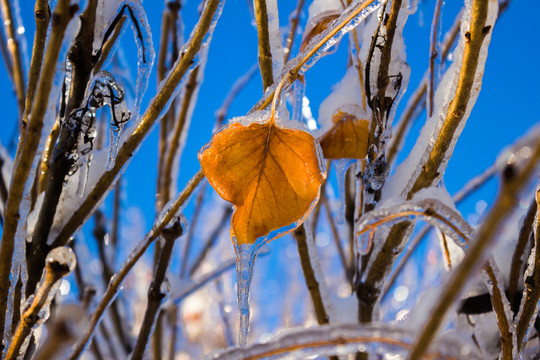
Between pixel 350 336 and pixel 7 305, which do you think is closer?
pixel 350 336

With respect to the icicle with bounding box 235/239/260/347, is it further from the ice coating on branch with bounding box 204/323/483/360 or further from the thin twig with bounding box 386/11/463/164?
the thin twig with bounding box 386/11/463/164

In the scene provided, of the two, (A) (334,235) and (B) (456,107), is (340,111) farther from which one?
(A) (334,235)

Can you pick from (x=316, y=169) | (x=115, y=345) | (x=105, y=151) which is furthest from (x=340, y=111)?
(x=115, y=345)

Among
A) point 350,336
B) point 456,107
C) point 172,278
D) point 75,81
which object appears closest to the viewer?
point 350,336

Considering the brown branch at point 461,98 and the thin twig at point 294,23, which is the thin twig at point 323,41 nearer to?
the brown branch at point 461,98

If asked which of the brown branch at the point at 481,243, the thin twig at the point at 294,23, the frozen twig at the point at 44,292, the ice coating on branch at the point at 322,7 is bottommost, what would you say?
the brown branch at the point at 481,243

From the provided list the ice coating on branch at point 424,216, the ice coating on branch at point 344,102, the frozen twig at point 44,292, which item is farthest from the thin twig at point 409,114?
the frozen twig at point 44,292
